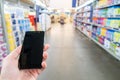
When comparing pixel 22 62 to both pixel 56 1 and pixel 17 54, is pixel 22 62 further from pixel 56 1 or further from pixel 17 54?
pixel 56 1

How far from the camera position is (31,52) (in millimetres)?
Result: 670

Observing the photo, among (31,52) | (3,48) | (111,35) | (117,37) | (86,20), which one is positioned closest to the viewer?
(31,52)

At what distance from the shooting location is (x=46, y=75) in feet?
9.70

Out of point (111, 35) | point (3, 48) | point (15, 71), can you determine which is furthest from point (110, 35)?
point (15, 71)

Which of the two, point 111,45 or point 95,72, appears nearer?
point 95,72

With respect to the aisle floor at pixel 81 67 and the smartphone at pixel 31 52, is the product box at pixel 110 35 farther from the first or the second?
the smartphone at pixel 31 52

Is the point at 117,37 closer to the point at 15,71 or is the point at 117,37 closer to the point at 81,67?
the point at 81,67

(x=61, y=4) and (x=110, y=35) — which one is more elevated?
(x=61, y=4)

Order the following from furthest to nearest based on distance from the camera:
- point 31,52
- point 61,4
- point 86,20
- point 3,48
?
1. point 61,4
2. point 86,20
3. point 3,48
4. point 31,52

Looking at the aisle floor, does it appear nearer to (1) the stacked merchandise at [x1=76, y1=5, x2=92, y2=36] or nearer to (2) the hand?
(2) the hand

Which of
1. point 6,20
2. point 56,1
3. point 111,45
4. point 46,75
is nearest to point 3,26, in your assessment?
point 6,20

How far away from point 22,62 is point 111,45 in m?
3.86

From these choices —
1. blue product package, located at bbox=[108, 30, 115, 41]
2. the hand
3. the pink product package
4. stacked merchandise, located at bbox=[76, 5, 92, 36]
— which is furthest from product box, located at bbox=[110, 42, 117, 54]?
the hand

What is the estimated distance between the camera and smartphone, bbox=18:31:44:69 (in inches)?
26.1
